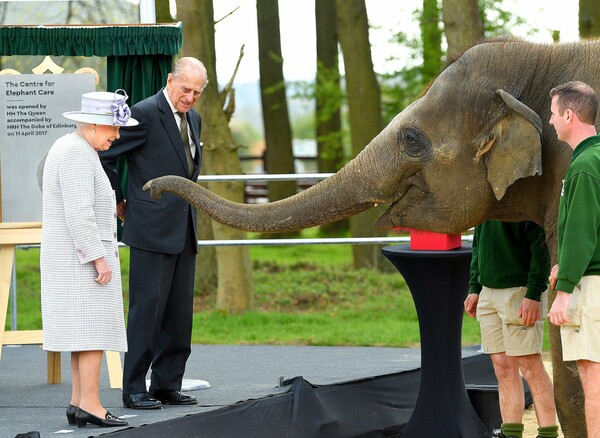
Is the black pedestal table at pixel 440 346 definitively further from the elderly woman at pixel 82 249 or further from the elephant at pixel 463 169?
the elderly woman at pixel 82 249

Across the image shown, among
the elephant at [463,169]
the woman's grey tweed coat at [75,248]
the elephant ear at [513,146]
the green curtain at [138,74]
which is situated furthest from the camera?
the green curtain at [138,74]

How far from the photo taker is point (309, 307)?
1525 centimetres

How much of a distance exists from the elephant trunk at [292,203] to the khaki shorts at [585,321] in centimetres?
108

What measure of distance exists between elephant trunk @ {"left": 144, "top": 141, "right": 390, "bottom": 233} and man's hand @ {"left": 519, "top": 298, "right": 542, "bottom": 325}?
117cm

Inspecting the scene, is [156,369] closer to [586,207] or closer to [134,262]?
[134,262]

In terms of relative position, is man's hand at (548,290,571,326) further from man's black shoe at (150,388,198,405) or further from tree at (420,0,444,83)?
tree at (420,0,444,83)

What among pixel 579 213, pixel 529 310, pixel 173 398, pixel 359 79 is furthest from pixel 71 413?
pixel 359 79

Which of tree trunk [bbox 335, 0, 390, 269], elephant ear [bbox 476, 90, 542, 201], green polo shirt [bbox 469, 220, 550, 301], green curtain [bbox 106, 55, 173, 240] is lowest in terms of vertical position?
green polo shirt [bbox 469, 220, 550, 301]

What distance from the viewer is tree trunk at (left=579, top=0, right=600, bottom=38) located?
51.3 feet

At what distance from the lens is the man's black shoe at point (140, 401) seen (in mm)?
7621

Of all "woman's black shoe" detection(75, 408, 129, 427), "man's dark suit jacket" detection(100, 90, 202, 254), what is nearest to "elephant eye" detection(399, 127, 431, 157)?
"man's dark suit jacket" detection(100, 90, 202, 254)

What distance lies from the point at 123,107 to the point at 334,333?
5243mm

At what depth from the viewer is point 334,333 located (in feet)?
38.6

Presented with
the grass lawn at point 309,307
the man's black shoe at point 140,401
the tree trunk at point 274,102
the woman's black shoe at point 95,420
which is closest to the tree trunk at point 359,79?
the grass lawn at point 309,307
